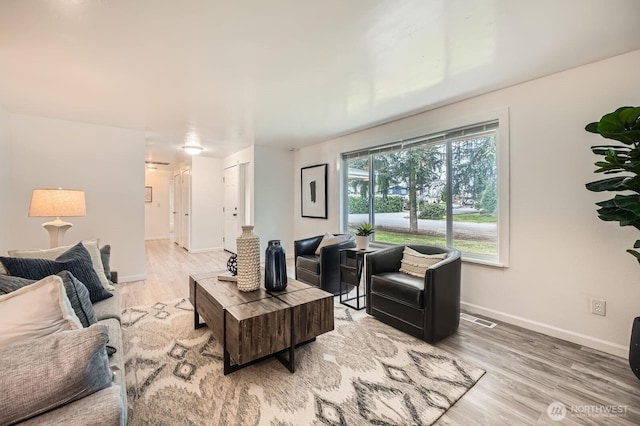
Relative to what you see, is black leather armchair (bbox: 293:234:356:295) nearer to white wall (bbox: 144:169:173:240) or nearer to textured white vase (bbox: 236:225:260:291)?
textured white vase (bbox: 236:225:260:291)

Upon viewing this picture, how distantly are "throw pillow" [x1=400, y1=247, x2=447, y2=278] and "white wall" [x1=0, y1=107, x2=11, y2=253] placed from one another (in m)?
4.56

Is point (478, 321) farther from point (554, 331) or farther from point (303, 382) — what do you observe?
point (303, 382)

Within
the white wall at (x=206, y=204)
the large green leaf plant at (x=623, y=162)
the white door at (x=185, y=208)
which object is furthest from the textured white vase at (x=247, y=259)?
the white door at (x=185, y=208)

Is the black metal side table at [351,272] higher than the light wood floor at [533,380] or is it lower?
higher

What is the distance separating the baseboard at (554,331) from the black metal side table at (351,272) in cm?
113

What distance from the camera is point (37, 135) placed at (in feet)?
11.7

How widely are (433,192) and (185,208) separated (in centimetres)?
606

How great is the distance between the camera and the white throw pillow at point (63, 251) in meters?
2.13

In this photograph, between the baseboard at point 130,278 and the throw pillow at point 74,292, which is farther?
the baseboard at point 130,278

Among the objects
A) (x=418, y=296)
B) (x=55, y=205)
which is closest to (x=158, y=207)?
(x=55, y=205)

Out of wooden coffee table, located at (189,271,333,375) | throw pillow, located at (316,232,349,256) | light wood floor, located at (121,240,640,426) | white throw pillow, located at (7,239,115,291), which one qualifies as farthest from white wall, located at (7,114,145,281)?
light wood floor, located at (121,240,640,426)

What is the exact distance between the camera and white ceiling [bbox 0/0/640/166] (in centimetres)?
167

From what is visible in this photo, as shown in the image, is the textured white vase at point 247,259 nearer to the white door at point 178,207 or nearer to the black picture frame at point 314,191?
the black picture frame at point 314,191

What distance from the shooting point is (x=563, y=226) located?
7.86ft
